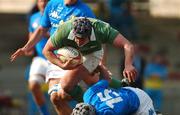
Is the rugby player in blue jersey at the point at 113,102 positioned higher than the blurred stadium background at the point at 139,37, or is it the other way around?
the rugby player in blue jersey at the point at 113,102

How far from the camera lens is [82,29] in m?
9.94

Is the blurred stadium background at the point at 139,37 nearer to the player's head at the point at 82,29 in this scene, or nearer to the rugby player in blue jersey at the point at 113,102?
the player's head at the point at 82,29

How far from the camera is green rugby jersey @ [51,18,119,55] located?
10.1m

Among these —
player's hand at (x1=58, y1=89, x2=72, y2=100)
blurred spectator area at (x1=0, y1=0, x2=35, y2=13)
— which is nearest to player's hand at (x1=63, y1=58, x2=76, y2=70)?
player's hand at (x1=58, y1=89, x2=72, y2=100)

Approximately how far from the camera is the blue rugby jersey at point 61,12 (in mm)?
11227

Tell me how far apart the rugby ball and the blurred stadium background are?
7.83 metres

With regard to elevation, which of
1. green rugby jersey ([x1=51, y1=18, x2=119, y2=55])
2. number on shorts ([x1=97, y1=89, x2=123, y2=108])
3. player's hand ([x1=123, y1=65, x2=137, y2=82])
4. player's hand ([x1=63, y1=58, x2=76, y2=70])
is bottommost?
number on shorts ([x1=97, y1=89, x2=123, y2=108])

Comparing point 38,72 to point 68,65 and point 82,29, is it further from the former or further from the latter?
point 82,29

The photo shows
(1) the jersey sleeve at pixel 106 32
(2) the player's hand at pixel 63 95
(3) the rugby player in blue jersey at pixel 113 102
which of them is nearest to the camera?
(3) the rugby player in blue jersey at pixel 113 102

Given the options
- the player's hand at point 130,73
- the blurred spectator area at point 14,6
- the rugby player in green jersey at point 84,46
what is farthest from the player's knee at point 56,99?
the blurred spectator area at point 14,6

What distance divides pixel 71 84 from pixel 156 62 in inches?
311

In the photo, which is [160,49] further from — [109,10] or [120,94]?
[120,94]

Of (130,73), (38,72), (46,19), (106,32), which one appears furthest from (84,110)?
(38,72)

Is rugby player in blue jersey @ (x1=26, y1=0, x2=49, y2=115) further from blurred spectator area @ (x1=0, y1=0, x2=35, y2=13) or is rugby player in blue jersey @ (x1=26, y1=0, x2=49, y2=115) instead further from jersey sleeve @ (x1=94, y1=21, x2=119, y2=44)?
blurred spectator area @ (x1=0, y1=0, x2=35, y2=13)
